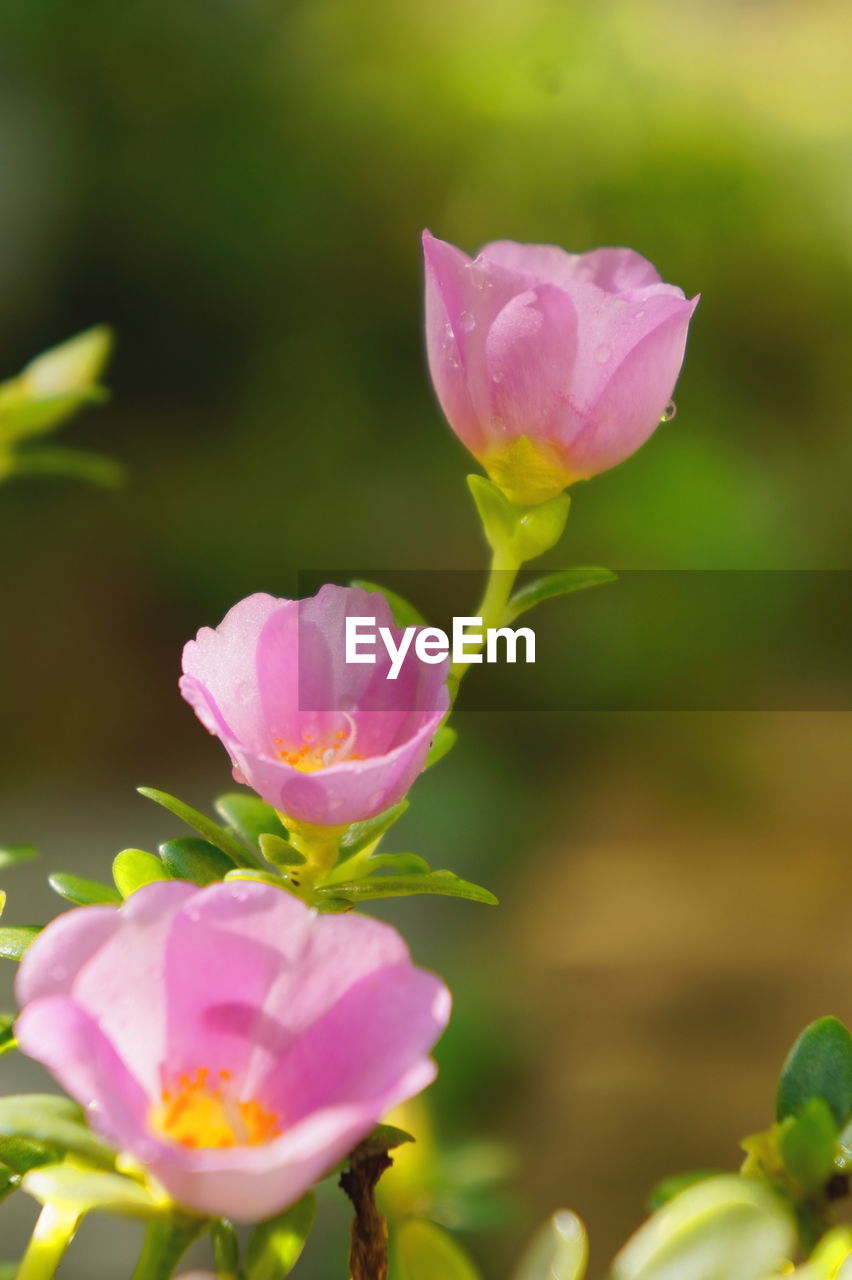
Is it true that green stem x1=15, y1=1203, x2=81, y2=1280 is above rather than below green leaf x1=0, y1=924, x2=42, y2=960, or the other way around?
below

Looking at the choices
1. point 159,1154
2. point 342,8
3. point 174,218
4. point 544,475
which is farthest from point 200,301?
point 159,1154

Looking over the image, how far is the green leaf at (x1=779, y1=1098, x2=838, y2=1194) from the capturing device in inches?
12.4

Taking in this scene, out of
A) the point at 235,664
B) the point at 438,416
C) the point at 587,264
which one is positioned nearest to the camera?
the point at 235,664

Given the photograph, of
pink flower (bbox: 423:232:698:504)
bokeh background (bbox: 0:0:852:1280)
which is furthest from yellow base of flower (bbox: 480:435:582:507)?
bokeh background (bbox: 0:0:852:1280)

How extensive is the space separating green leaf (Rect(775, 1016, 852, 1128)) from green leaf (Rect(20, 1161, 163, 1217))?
16 cm

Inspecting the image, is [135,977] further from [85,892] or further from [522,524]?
[522,524]

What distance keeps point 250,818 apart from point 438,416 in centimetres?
255

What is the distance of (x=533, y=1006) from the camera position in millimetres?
2389

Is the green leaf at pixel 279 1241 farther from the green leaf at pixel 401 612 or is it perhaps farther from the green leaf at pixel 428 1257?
the green leaf at pixel 401 612

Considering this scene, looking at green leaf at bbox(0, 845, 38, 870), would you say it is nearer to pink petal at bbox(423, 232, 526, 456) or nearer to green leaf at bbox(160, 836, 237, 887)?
green leaf at bbox(160, 836, 237, 887)

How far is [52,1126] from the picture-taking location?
278 millimetres

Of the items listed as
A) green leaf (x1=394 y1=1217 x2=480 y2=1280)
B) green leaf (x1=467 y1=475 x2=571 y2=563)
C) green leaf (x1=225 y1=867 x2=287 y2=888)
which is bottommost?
green leaf (x1=394 y1=1217 x2=480 y2=1280)

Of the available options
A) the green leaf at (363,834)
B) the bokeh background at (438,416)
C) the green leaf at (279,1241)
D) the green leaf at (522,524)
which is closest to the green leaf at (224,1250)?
the green leaf at (279,1241)

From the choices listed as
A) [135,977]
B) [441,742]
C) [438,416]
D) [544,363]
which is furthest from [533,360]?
[438,416]
